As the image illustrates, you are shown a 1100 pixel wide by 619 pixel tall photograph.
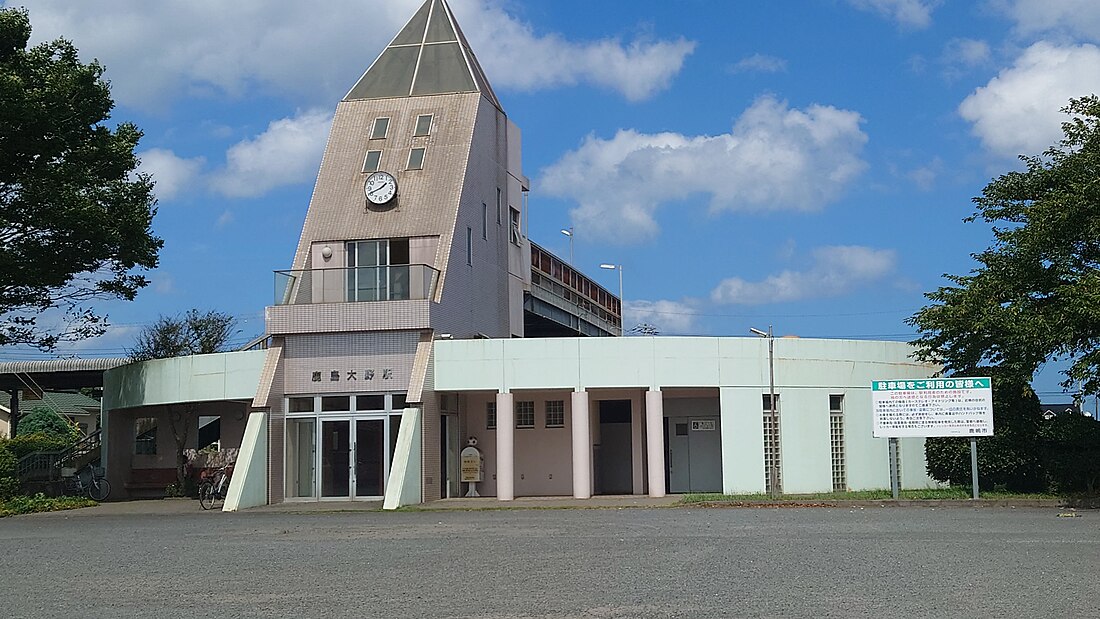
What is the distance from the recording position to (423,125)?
32781mm

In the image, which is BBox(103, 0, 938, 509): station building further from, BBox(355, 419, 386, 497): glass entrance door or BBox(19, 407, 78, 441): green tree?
BBox(19, 407, 78, 441): green tree

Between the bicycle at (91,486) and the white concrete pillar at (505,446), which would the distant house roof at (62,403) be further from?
the white concrete pillar at (505,446)

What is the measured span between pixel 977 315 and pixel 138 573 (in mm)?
17769

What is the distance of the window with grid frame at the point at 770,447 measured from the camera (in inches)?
1103

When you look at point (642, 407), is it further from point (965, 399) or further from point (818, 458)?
point (965, 399)

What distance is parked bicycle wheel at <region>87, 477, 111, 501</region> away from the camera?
32.9m

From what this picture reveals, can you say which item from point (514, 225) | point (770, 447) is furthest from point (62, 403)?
point (770, 447)

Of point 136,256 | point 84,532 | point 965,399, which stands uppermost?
point 136,256

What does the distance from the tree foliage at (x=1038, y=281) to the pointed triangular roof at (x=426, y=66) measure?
572 inches

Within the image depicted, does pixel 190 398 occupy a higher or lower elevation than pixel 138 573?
higher

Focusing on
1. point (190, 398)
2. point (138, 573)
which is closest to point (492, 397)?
point (190, 398)

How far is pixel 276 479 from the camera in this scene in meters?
28.4

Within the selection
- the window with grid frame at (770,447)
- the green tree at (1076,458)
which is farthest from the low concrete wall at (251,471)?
the green tree at (1076,458)

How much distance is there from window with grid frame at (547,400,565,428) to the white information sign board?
27.4ft
